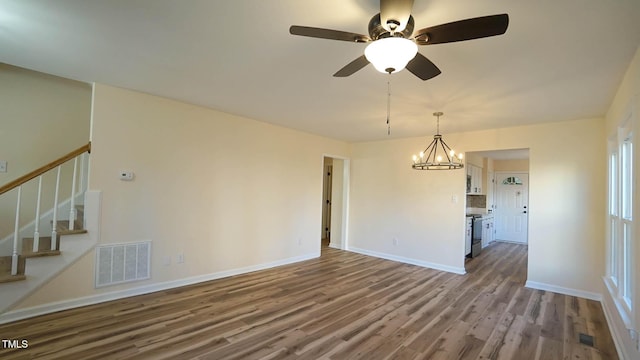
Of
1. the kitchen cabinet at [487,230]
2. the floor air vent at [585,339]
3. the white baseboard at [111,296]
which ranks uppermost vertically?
the kitchen cabinet at [487,230]

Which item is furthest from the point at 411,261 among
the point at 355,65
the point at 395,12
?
the point at 395,12

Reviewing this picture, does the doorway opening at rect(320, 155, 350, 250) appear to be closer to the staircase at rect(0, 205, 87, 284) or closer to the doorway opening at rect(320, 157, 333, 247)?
the doorway opening at rect(320, 157, 333, 247)

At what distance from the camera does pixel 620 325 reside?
2.55 meters

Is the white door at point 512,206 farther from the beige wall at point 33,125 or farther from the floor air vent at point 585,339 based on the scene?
the beige wall at point 33,125

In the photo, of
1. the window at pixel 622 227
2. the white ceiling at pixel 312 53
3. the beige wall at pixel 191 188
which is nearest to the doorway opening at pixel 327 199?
the beige wall at pixel 191 188

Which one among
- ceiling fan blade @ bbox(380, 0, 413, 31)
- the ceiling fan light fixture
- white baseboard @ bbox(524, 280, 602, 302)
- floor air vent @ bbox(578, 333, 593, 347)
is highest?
ceiling fan blade @ bbox(380, 0, 413, 31)

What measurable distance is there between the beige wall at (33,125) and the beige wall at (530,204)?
5.01 meters

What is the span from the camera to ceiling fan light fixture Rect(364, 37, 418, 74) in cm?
148

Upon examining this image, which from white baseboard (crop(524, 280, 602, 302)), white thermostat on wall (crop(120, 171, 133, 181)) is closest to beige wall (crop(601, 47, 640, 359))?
white baseboard (crop(524, 280, 602, 302))

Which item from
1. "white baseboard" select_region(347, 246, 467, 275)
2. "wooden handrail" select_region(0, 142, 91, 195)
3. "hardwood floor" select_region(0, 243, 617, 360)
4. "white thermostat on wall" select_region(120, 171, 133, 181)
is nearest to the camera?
"hardwood floor" select_region(0, 243, 617, 360)

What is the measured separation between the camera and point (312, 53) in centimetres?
229

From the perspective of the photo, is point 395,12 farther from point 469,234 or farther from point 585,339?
point 469,234

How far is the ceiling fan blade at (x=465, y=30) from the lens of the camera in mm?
1344

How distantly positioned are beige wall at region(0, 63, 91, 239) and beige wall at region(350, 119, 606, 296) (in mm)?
5010
